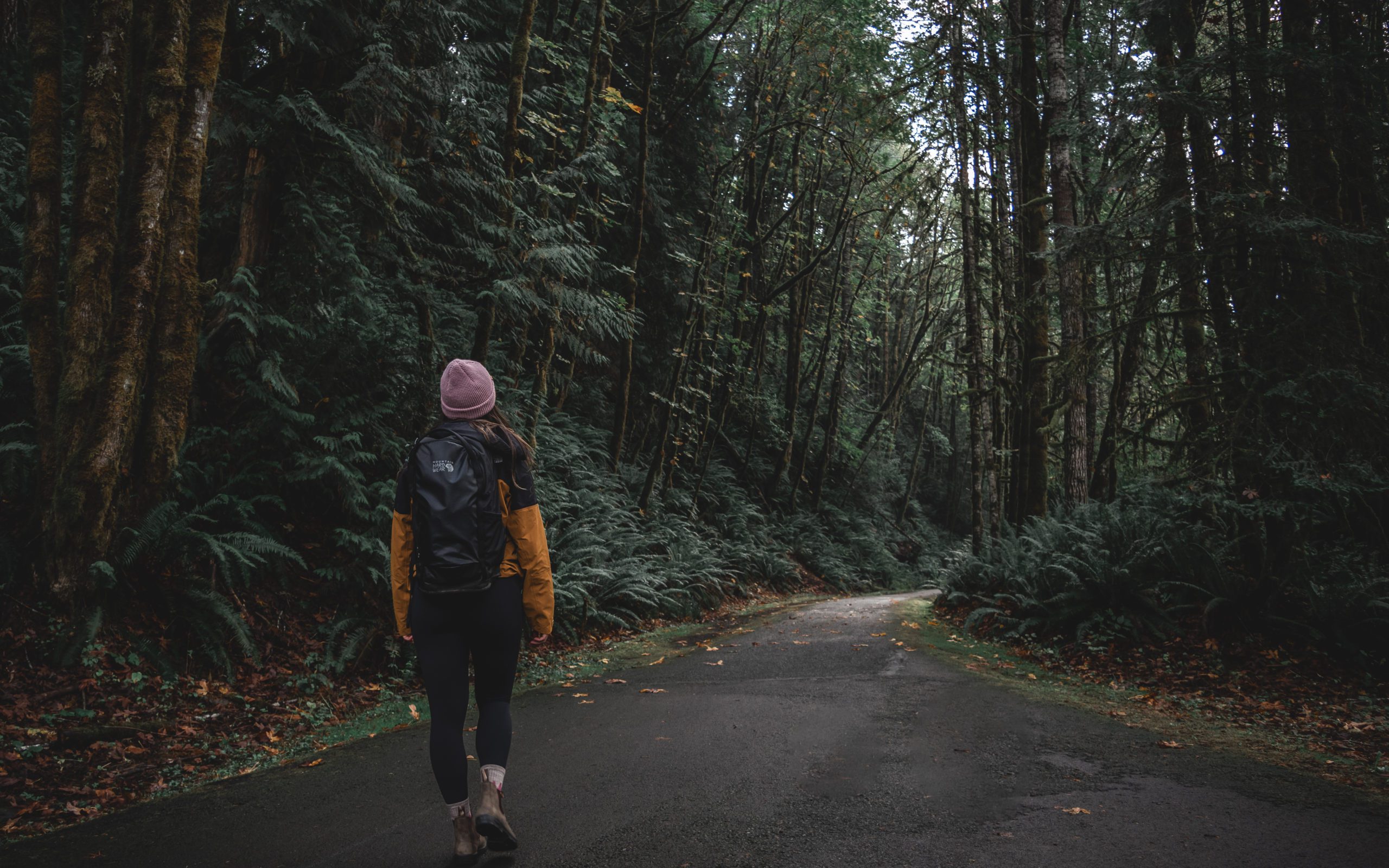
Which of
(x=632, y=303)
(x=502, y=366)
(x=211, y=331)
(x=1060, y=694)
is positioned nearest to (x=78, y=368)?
(x=211, y=331)

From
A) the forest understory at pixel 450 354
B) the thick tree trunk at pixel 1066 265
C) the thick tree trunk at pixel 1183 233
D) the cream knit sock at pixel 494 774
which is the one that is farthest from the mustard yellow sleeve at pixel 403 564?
the thick tree trunk at pixel 1066 265

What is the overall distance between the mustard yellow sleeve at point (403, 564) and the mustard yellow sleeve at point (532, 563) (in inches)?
18.2

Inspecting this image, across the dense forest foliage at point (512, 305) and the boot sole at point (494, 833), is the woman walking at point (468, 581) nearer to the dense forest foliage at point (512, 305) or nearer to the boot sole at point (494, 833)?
the boot sole at point (494, 833)

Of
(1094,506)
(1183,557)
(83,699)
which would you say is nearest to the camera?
(83,699)

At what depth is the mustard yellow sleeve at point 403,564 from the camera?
362 centimetres

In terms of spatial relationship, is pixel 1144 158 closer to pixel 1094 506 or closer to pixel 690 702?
pixel 1094 506

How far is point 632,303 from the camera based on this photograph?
52.2 feet

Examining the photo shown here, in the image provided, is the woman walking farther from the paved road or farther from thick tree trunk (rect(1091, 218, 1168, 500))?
thick tree trunk (rect(1091, 218, 1168, 500))

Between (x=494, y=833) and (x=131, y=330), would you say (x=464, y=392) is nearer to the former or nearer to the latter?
(x=494, y=833)

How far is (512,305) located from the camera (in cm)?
945

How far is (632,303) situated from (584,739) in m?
11.5

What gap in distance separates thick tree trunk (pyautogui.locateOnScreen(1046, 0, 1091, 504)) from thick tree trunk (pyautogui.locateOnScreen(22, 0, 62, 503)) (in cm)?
1099

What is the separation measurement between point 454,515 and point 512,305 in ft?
21.2

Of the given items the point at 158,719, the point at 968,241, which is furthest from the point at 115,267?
the point at 968,241
